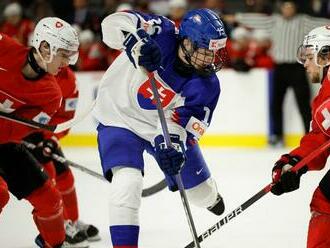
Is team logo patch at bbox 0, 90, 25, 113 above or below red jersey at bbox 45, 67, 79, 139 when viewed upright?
above

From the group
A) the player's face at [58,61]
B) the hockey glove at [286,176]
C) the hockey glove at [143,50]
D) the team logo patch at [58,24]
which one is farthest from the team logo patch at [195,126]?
the team logo patch at [58,24]

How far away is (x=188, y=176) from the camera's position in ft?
11.7

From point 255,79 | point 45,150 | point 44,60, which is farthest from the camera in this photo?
point 255,79

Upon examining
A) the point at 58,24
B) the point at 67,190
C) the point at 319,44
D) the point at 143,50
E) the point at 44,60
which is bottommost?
the point at 67,190

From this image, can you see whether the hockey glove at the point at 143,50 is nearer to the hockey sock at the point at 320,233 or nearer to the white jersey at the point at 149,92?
the white jersey at the point at 149,92

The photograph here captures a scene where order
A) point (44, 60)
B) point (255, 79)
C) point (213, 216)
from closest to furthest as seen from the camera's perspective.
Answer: point (44, 60)
point (213, 216)
point (255, 79)

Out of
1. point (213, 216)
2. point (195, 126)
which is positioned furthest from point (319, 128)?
point (213, 216)

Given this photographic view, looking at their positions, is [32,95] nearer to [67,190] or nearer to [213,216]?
[67,190]

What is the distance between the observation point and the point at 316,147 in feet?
9.53

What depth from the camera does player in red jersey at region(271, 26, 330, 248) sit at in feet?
9.14

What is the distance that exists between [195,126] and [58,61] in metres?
0.67

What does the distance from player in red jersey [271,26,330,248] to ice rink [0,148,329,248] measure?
2.43 ft

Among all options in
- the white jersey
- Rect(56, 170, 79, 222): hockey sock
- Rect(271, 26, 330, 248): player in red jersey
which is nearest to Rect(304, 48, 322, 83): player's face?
Rect(271, 26, 330, 248): player in red jersey

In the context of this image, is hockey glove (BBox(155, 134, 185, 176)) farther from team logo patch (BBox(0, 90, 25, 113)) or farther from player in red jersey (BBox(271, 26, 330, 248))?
team logo patch (BBox(0, 90, 25, 113))
